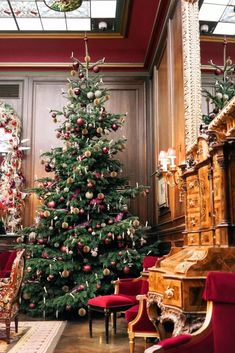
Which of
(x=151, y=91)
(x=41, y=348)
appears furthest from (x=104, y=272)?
(x=151, y=91)

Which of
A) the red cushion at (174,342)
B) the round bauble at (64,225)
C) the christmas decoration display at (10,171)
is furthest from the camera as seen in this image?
the christmas decoration display at (10,171)

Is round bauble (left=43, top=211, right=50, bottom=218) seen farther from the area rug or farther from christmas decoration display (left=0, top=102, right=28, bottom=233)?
christmas decoration display (left=0, top=102, right=28, bottom=233)

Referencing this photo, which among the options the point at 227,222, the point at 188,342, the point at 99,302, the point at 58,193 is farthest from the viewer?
the point at 58,193

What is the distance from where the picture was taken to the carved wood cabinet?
277 centimetres

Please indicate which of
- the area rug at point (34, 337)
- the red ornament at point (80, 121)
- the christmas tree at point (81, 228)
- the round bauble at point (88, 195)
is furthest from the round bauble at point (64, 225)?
the red ornament at point (80, 121)

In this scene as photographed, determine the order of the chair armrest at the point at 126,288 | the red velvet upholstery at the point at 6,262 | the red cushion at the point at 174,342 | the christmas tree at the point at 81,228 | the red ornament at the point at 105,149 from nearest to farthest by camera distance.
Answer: the red cushion at the point at 174,342, the chair armrest at the point at 126,288, the christmas tree at the point at 81,228, the red ornament at the point at 105,149, the red velvet upholstery at the point at 6,262

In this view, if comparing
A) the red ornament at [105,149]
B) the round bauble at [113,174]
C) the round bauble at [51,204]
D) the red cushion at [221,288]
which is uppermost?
the red ornament at [105,149]

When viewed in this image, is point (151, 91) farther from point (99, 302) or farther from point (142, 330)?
point (142, 330)

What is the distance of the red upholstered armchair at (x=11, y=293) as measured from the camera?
431 cm

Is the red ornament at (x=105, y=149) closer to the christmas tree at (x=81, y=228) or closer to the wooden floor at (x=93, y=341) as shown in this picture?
the christmas tree at (x=81, y=228)

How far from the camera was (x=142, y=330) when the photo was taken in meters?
3.79

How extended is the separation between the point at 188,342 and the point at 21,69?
23.1 feet

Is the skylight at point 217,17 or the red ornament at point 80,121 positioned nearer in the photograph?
the skylight at point 217,17

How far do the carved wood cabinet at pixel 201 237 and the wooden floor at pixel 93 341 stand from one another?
0.50m
